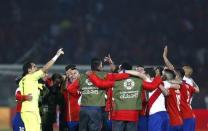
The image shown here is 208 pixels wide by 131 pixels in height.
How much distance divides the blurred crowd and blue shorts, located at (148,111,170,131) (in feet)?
43.4

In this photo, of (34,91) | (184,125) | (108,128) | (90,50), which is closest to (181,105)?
(184,125)

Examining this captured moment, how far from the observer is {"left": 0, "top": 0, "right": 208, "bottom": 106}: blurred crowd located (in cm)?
3209

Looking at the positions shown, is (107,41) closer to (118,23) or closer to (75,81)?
(118,23)

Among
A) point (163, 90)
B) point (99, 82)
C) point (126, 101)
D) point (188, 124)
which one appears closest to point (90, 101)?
point (99, 82)

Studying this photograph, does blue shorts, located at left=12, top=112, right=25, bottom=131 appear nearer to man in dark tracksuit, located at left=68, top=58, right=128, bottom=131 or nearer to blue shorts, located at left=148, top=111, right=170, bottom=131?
man in dark tracksuit, located at left=68, top=58, right=128, bottom=131

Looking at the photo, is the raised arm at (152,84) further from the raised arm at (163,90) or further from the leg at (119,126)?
the leg at (119,126)

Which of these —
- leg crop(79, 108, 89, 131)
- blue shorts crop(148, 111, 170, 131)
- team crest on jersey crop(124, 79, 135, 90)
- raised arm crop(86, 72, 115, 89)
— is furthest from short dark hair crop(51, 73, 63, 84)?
team crest on jersey crop(124, 79, 135, 90)

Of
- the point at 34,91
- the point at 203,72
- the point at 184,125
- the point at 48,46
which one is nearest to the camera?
the point at 34,91

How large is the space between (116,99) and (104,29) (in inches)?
621

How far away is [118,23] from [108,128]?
46.5 feet

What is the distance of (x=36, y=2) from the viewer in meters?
33.9

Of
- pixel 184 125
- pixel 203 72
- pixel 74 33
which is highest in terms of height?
pixel 74 33

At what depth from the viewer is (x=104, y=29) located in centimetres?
3319

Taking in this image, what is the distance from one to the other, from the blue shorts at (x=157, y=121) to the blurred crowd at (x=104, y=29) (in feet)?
43.4
